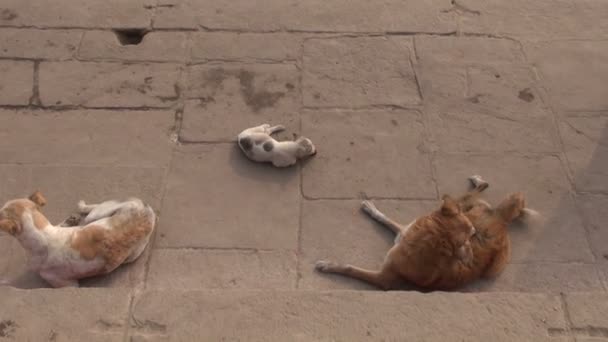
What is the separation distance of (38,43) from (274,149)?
9.60 feet

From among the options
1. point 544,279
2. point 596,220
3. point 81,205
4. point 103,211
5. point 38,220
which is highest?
point 38,220

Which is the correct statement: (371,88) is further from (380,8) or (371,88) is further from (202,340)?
(202,340)

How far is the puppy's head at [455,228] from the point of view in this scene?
3.49m

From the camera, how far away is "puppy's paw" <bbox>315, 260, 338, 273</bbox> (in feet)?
12.7

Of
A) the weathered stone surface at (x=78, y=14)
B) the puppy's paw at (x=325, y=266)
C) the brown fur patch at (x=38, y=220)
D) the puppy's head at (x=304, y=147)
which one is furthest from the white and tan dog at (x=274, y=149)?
the weathered stone surface at (x=78, y=14)

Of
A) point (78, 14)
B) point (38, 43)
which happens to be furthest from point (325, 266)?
point (78, 14)

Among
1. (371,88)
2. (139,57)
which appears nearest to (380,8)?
(371,88)

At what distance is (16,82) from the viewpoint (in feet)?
17.0

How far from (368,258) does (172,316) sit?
1.52 m

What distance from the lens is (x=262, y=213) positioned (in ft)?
14.0

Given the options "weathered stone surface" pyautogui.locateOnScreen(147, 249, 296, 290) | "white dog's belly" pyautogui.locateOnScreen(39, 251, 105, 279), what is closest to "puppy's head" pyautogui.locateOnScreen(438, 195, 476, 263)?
"weathered stone surface" pyautogui.locateOnScreen(147, 249, 296, 290)

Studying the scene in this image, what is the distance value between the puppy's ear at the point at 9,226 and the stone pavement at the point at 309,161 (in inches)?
19.0

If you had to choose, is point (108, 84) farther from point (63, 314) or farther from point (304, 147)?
point (63, 314)

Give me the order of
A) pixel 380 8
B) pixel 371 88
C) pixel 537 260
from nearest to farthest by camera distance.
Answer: pixel 537 260 → pixel 371 88 → pixel 380 8
